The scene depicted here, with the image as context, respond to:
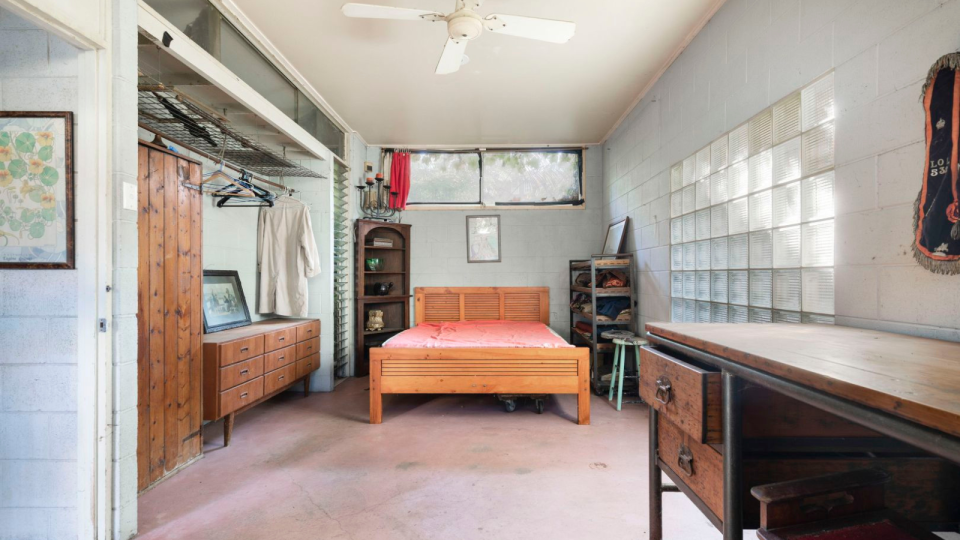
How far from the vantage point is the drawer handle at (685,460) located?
103 cm

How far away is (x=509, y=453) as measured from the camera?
254 centimetres

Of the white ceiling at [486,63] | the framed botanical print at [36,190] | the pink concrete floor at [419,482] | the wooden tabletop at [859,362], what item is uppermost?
the white ceiling at [486,63]

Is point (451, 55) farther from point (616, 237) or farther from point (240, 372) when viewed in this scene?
point (616, 237)

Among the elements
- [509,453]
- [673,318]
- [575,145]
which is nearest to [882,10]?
[673,318]

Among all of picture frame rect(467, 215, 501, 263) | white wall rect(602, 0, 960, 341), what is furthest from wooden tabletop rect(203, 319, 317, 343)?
white wall rect(602, 0, 960, 341)

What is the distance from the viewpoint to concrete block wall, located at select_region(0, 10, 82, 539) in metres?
→ 1.64

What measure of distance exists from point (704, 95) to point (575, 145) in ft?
8.34

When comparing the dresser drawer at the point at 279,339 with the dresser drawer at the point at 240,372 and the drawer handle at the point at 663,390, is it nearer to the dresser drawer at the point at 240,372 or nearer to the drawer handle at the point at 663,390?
the dresser drawer at the point at 240,372

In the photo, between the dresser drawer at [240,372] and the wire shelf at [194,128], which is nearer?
the wire shelf at [194,128]

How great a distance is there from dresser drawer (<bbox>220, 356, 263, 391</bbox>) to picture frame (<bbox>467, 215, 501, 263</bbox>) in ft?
9.48

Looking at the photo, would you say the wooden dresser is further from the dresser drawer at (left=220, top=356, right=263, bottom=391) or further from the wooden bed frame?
the wooden bed frame

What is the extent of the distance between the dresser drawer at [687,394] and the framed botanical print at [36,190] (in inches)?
91.1

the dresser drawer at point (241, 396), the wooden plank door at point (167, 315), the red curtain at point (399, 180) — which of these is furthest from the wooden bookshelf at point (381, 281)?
the wooden plank door at point (167, 315)

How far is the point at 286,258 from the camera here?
3748mm
